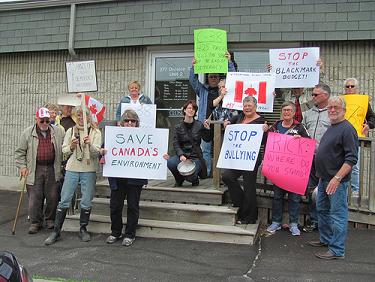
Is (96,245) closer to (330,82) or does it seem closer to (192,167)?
(192,167)

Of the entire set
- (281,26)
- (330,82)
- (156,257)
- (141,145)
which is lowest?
(156,257)

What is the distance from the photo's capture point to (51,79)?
32.1 feet

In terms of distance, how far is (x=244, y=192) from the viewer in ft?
19.5

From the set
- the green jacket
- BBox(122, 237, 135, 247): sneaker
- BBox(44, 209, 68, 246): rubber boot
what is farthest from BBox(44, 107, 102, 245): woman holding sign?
the green jacket

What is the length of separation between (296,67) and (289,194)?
6.45ft

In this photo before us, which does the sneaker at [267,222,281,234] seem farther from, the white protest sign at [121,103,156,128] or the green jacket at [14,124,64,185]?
the green jacket at [14,124,64,185]

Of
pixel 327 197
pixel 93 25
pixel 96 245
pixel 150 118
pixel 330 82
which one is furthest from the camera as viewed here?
pixel 93 25

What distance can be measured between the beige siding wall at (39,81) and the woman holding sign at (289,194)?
13.6ft

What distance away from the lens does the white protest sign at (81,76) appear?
19.6 ft

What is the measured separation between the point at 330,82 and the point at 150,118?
351cm

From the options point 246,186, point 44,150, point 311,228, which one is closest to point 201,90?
point 246,186

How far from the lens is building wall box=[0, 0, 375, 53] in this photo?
7738 millimetres

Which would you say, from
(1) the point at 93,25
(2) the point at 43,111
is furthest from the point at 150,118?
(1) the point at 93,25

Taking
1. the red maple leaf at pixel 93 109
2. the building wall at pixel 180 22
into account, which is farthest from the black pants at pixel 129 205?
the building wall at pixel 180 22
